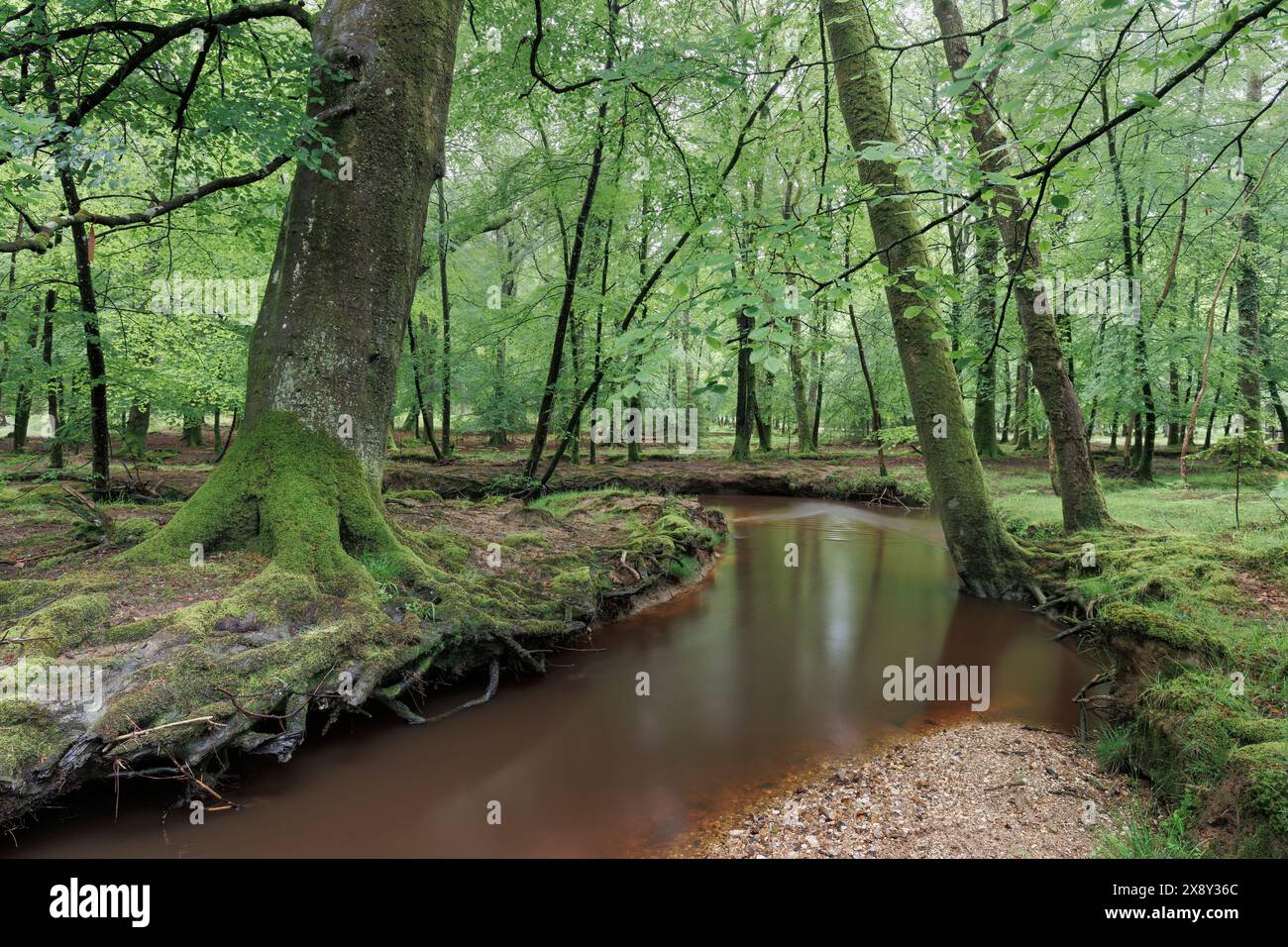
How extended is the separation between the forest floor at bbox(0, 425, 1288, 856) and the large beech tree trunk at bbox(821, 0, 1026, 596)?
2.29ft

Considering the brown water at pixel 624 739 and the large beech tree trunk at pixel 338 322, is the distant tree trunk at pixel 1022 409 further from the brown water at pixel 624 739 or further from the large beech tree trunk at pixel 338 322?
the large beech tree trunk at pixel 338 322

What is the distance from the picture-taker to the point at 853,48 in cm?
695

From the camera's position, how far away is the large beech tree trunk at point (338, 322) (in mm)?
4512

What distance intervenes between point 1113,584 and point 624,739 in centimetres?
533

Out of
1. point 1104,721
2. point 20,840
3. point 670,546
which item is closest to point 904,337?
point 670,546

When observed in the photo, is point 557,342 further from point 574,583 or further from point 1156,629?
point 1156,629

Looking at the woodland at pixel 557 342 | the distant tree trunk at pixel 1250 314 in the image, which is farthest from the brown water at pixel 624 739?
the distant tree trunk at pixel 1250 314

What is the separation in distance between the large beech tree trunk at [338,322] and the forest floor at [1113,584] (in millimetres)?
403

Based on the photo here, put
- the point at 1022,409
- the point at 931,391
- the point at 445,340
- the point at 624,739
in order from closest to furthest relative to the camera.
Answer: the point at 624,739 → the point at 931,391 → the point at 1022,409 → the point at 445,340

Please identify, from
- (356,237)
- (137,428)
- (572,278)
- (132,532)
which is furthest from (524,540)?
(137,428)

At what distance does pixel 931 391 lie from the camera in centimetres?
735

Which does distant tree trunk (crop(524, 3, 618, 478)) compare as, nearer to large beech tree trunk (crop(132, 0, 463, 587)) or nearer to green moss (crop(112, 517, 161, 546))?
large beech tree trunk (crop(132, 0, 463, 587))

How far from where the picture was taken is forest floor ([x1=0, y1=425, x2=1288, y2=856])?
118 inches

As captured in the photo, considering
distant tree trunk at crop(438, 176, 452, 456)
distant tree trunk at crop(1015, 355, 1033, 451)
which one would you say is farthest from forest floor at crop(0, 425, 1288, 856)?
distant tree trunk at crop(438, 176, 452, 456)
